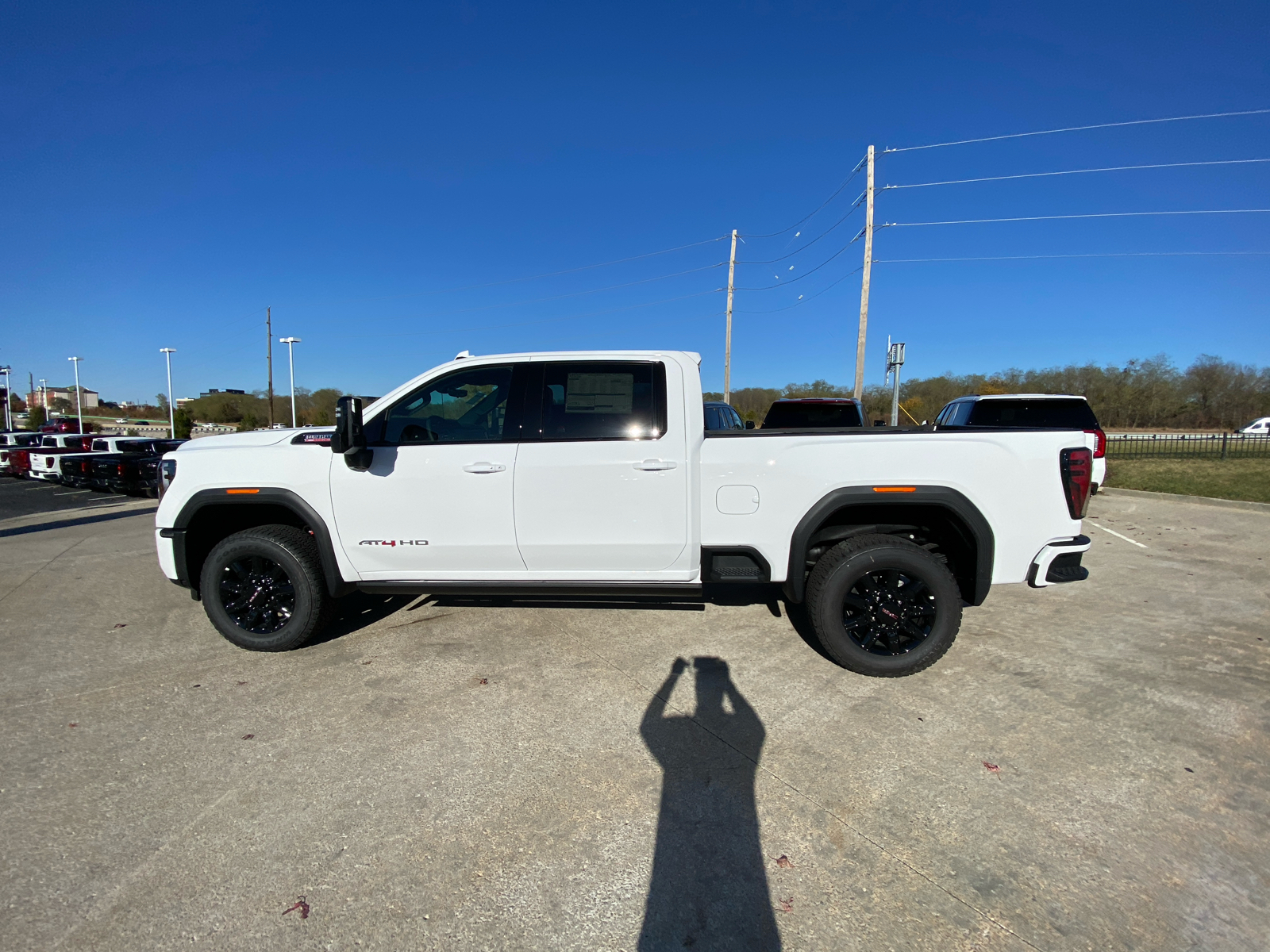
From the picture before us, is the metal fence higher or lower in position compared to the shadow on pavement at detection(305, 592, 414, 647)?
higher

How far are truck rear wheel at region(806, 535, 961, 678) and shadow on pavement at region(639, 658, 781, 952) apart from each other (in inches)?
30.5

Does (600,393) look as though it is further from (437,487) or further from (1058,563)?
(1058,563)

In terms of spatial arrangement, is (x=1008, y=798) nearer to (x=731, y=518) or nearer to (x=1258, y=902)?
(x=1258, y=902)

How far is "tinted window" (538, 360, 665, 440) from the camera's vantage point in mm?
3850

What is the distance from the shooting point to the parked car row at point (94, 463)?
47.1 ft

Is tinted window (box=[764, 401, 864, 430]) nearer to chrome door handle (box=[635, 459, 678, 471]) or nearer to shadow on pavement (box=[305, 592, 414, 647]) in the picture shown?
chrome door handle (box=[635, 459, 678, 471])

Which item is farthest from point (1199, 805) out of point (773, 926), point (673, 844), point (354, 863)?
point (354, 863)

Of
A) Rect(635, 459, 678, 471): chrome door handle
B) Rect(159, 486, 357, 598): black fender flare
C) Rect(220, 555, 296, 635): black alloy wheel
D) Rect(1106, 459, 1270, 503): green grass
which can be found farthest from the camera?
Rect(1106, 459, 1270, 503): green grass

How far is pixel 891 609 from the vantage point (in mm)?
3760

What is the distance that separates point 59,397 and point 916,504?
15172 cm

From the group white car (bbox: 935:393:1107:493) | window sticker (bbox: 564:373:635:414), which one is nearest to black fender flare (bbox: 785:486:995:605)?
window sticker (bbox: 564:373:635:414)

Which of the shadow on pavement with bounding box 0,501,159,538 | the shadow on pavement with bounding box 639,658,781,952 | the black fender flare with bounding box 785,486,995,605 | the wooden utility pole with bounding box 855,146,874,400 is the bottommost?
the shadow on pavement with bounding box 639,658,781,952

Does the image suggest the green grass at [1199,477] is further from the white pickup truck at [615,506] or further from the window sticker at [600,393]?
the window sticker at [600,393]

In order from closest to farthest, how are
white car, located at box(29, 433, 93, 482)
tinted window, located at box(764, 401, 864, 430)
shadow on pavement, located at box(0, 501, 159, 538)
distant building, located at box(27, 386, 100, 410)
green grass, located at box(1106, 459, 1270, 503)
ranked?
tinted window, located at box(764, 401, 864, 430), shadow on pavement, located at box(0, 501, 159, 538), green grass, located at box(1106, 459, 1270, 503), white car, located at box(29, 433, 93, 482), distant building, located at box(27, 386, 100, 410)
